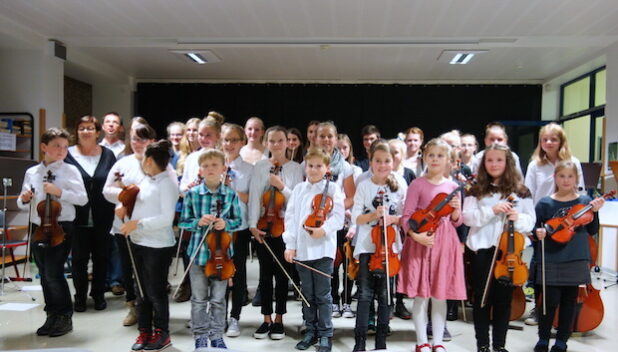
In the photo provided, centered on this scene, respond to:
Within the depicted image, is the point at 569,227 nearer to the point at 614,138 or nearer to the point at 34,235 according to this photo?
the point at 34,235

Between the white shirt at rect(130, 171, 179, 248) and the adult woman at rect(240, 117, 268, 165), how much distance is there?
0.93 meters

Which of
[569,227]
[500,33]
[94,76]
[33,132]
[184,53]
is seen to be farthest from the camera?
[94,76]

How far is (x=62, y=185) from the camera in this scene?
10.7 ft

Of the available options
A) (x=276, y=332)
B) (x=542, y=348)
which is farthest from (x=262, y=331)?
(x=542, y=348)

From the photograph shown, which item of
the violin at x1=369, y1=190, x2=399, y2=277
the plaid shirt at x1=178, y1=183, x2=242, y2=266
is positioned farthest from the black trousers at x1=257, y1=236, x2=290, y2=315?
the violin at x1=369, y1=190, x2=399, y2=277

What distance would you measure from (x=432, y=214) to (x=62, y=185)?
2436 mm

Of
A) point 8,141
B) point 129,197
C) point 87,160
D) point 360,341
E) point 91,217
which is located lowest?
point 360,341

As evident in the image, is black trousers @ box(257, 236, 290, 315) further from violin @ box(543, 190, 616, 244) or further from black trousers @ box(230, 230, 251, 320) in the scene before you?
violin @ box(543, 190, 616, 244)

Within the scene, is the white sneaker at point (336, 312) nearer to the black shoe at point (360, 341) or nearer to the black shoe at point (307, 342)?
the black shoe at point (307, 342)

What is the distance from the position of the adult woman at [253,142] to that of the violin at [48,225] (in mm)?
1378

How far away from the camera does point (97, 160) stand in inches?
153

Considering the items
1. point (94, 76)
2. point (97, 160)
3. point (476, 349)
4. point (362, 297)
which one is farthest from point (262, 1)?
point (94, 76)

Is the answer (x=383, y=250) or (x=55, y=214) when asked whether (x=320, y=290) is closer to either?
(x=383, y=250)

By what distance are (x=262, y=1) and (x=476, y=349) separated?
3.64m
